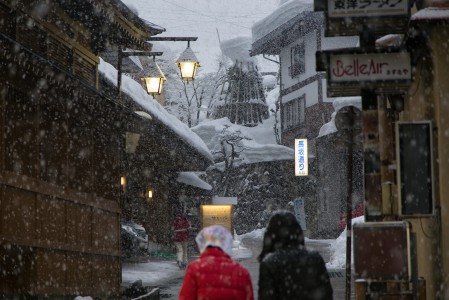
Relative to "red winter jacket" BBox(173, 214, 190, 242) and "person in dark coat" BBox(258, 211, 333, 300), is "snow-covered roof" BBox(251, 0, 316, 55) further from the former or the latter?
"person in dark coat" BBox(258, 211, 333, 300)

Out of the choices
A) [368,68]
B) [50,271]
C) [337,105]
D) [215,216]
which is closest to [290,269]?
[368,68]

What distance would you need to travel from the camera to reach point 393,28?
988 cm

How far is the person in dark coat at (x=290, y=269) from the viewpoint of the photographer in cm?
613

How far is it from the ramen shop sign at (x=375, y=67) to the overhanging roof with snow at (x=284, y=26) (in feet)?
124

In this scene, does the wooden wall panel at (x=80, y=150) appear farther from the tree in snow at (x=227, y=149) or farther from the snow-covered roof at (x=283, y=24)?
the snow-covered roof at (x=283, y=24)

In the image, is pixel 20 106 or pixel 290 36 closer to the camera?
pixel 20 106

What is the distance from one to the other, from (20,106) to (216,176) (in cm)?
4198

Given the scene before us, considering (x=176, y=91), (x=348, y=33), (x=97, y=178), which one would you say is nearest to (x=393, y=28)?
(x=348, y=33)

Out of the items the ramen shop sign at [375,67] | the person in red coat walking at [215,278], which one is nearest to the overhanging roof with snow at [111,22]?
the ramen shop sign at [375,67]

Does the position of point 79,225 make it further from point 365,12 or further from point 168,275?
point 168,275

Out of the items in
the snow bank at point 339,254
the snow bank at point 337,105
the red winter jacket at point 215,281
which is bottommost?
the snow bank at point 339,254

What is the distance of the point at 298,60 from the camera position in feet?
161

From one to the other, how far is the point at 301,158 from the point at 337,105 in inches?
219

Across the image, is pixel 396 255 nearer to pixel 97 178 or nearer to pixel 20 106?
pixel 20 106
